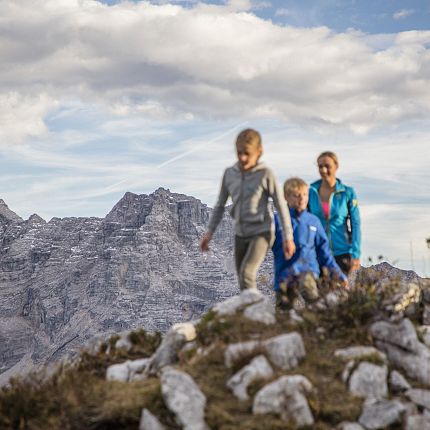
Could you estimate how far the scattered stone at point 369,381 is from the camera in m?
7.33

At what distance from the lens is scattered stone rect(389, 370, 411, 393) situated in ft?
24.9

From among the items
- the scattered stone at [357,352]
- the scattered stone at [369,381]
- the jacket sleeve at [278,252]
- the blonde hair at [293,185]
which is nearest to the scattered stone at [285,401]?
the scattered stone at [369,381]

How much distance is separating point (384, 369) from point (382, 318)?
3.46ft

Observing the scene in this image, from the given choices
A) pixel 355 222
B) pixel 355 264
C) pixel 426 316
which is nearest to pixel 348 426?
pixel 426 316

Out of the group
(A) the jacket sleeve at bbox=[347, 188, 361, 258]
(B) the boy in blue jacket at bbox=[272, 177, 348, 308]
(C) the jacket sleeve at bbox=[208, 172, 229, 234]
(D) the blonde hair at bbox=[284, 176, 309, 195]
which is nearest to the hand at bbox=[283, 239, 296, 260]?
(B) the boy in blue jacket at bbox=[272, 177, 348, 308]

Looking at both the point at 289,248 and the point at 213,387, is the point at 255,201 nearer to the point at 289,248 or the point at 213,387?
the point at 289,248

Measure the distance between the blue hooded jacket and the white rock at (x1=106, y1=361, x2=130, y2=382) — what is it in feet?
8.88

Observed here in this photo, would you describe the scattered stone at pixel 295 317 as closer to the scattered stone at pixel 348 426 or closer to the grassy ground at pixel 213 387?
the grassy ground at pixel 213 387

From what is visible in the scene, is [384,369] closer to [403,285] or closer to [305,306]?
→ [305,306]

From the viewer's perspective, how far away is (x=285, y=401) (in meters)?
6.81

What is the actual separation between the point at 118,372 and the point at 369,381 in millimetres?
3296

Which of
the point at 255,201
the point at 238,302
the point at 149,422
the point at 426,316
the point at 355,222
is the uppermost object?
the point at 255,201

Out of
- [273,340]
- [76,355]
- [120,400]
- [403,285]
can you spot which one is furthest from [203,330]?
[403,285]

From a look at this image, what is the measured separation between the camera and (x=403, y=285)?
10.7 m
